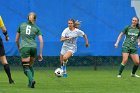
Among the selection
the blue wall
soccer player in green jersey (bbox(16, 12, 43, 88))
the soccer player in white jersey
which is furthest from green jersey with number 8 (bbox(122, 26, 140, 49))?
soccer player in green jersey (bbox(16, 12, 43, 88))

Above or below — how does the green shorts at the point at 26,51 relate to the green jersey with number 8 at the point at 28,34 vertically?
below

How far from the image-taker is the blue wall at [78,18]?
20547 millimetres

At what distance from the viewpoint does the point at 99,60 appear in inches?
878

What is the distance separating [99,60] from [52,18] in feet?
9.62

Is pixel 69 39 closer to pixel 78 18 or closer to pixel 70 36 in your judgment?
pixel 70 36

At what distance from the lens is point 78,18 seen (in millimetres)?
20875

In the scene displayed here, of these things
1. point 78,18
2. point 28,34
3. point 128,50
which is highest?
point 78,18

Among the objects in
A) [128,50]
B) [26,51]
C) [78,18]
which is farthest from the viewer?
[78,18]

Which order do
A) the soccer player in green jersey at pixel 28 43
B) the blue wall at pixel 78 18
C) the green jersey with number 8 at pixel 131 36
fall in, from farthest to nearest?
the blue wall at pixel 78 18 < the green jersey with number 8 at pixel 131 36 < the soccer player in green jersey at pixel 28 43

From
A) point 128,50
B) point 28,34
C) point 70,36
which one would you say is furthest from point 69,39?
point 28,34

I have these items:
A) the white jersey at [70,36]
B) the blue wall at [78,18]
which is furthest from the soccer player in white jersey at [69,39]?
the blue wall at [78,18]

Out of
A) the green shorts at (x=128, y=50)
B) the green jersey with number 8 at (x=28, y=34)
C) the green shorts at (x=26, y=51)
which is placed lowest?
the green shorts at (x=128, y=50)

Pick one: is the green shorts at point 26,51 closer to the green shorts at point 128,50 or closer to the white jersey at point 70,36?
the white jersey at point 70,36

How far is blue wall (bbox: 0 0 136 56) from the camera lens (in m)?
20.5
